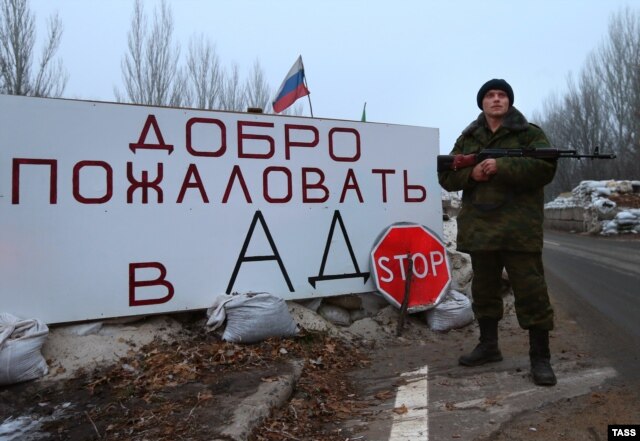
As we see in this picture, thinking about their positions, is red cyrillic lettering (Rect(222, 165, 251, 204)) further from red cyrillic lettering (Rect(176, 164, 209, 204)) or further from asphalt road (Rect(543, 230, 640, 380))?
asphalt road (Rect(543, 230, 640, 380))

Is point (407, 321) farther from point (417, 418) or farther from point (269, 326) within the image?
point (417, 418)

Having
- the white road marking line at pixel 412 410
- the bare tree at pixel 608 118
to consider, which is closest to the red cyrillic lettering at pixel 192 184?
the white road marking line at pixel 412 410

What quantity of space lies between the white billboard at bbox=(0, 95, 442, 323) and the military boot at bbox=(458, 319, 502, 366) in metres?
1.11

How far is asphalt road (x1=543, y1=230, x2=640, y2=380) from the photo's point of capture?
3.25 metres

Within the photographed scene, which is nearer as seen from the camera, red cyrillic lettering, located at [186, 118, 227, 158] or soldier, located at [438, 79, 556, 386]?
soldier, located at [438, 79, 556, 386]

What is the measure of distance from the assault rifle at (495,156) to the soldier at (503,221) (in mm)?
44

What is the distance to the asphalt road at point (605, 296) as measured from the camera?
10.7 ft

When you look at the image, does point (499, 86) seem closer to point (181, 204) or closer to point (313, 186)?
point (313, 186)

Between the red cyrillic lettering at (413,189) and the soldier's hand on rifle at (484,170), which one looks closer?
the soldier's hand on rifle at (484,170)

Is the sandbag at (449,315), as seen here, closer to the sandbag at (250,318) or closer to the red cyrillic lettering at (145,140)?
the sandbag at (250,318)

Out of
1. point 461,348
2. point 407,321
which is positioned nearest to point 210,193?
point 407,321

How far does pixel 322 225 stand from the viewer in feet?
12.7

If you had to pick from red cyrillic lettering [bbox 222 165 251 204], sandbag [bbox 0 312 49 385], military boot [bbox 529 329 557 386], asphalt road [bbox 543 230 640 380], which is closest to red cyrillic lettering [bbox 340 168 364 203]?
red cyrillic lettering [bbox 222 165 251 204]

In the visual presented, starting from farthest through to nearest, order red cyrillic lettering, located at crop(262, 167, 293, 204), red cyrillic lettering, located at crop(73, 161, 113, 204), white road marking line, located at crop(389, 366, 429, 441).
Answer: red cyrillic lettering, located at crop(262, 167, 293, 204) → red cyrillic lettering, located at crop(73, 161, 113, 204) → white road marking line, located at crop(389, 366, 429, 441)
